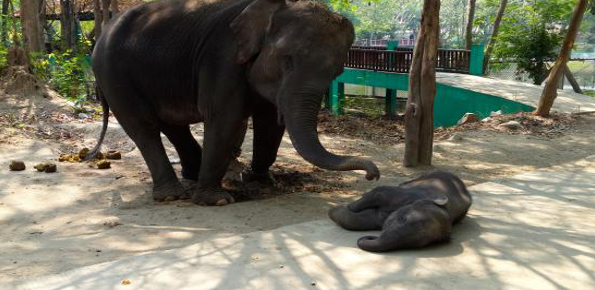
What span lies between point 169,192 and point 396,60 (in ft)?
51.5

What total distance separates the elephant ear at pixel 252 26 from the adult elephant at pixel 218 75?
1 centimetres

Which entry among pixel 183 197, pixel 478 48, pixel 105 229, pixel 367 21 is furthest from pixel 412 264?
pixel 367 21

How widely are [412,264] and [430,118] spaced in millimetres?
4585

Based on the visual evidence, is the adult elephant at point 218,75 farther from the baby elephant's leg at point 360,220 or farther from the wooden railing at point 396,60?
the wooden railing at point 396,60

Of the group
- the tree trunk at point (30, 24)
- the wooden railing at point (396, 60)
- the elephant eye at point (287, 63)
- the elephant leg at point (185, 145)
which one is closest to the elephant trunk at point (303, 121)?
the elephant eye at point (287, 63)

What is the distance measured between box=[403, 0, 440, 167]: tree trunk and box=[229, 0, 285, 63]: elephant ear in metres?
2.80

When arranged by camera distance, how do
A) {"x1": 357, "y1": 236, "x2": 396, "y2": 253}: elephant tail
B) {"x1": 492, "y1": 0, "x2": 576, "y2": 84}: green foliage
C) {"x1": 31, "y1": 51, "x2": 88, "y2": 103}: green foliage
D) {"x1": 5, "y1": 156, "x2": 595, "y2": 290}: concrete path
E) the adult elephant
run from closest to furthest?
{"x1": 5, "y1": 156, "x2": 595, "y2": 290}: concrete path → {"x1": 357, "y1": 236, "x2": 396, "y2": 253}: elephant tail → the adult elephant → {"x1": 31, "y1": 51, "x2": 88, "y2": 103}: green foliage → {"x1": 492, "y1": 0, "x2": 576, "y2": 84}: green foliage

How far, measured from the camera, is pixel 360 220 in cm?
557

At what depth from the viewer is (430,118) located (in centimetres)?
888

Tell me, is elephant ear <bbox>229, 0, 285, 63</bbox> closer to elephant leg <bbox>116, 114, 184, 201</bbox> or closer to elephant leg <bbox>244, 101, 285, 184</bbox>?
elephant leg <bbox>244, 101, 285, 184</bbox>

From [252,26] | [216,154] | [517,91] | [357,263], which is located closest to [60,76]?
[216,154]

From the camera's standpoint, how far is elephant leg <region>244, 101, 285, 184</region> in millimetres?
7680

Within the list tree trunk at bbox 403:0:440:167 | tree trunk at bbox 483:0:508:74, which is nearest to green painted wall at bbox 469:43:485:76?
tree trunk at bbox 483:0:508:74

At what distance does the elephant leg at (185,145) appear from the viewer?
8.26 m
